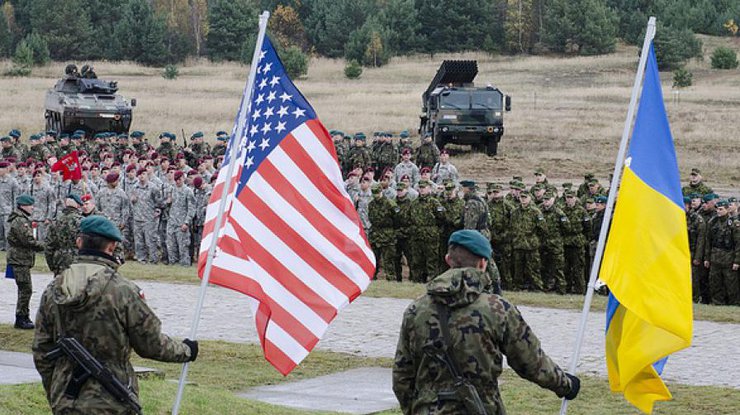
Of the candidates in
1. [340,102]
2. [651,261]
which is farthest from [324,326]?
[340,102]

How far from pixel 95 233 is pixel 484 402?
2062mm

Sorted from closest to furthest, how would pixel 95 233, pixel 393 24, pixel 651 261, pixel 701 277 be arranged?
pixel 95 233
pixel 651 261
pixel 701 277
pixel 393 24

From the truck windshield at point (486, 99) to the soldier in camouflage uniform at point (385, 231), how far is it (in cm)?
1964

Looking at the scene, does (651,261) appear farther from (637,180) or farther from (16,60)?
(16,60)

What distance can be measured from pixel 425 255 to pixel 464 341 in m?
15.1

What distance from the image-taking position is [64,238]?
44.8 feet

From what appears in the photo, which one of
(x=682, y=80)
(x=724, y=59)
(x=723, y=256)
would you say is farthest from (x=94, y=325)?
(x=724, y=59)

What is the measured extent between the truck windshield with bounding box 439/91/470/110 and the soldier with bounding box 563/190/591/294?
19.8 m

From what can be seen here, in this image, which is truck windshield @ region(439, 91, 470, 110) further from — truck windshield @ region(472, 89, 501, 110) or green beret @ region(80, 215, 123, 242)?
green beret @ region(80, 215, 123, 242)

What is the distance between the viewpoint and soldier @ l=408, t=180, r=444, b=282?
69.4 ft

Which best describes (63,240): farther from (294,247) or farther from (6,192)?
(6,192)

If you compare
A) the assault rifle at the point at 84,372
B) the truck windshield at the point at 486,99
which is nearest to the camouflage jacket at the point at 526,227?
the assault rifle at the point at 84,372

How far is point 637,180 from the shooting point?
8.06 meters

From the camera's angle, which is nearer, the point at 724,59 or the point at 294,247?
the point at 294,247
